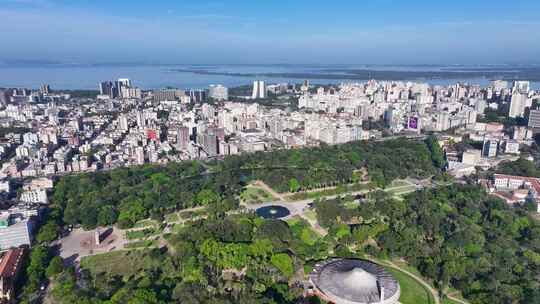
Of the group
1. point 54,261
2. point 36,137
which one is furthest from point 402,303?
point 36,137

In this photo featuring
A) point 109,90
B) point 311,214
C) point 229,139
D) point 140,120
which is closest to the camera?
point 311,214

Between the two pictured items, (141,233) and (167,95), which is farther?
(167,95)

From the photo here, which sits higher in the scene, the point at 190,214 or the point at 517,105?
the point at 517,105

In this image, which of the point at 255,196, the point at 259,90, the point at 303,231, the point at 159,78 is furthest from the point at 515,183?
the point at 159,78

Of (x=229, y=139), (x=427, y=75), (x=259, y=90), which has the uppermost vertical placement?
(x=427, y=75)

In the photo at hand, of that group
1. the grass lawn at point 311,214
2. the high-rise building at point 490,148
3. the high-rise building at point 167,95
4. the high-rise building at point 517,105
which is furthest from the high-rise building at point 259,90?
the grass lawn at point 311,214

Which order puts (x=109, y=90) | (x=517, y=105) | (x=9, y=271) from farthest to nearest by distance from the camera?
(x=109, y=90) → (x=517, y=105) → (x=9, y=271)

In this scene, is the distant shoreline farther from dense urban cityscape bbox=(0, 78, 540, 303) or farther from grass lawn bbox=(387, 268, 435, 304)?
grass lawn bbox=(387, 268, 435, 304)

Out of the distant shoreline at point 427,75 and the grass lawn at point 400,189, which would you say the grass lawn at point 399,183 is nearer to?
the grass lawn at point 400,189

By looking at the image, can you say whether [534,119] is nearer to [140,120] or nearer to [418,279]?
[418,279]
